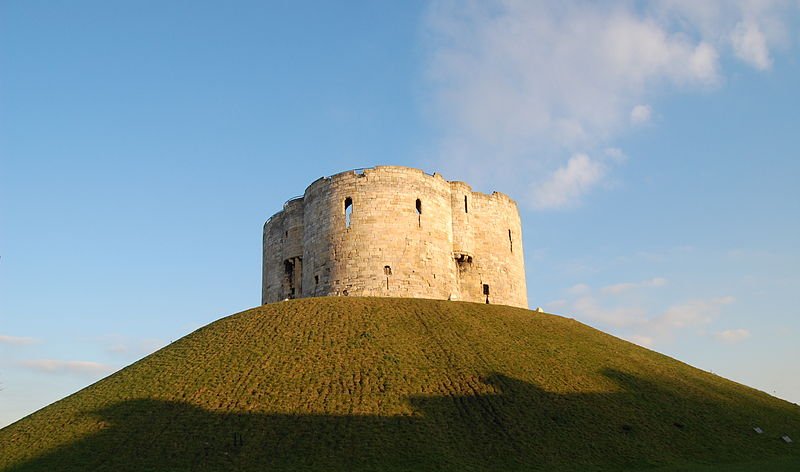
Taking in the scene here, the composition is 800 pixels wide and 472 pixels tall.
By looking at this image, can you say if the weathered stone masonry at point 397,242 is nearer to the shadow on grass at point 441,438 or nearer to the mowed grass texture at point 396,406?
the mowed grass texture at point 396,406

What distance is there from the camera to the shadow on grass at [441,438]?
79.1 feet

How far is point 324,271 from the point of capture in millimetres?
43375

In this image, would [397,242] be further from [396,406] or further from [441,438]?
[441,438]

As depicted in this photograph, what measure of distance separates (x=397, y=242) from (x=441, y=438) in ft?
60.6

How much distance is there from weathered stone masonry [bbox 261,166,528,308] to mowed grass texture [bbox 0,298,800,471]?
3.86 m

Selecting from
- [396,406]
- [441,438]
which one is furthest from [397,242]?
[441,438]

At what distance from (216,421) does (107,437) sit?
4403 mm

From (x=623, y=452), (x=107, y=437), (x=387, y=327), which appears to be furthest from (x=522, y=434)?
(x=107, y=437)

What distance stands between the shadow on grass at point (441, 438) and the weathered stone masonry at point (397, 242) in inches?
536

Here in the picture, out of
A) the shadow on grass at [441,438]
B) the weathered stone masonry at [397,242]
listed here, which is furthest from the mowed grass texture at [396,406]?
the weathered stone masonry at [397,242]

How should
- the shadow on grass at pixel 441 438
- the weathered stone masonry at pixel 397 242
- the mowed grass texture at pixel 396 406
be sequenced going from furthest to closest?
the weathered stone masonry at pixel 397 242, the mowed grass texture at pixel 396 406, the shadow on grass at pixel 441 438

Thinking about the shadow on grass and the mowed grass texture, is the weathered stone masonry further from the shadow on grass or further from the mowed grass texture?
the shadow on grass

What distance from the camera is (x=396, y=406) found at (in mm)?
27797

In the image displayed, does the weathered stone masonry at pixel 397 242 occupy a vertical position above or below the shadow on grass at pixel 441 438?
above
